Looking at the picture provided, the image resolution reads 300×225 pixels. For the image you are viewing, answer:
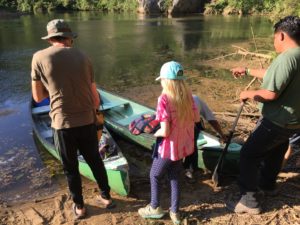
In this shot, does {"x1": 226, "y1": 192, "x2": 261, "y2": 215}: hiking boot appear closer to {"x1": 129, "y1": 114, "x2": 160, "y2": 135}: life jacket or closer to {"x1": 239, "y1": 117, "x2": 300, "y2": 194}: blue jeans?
{"x1": 239, "y1": 117, "x2": 300, "y2": 194}: blue jeans

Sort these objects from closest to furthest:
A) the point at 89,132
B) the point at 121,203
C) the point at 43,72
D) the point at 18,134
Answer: the point at 43,72 < the point at 89,132 < the point at 121,203 < the point at 18,134

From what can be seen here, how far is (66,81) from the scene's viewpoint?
12.1 ft

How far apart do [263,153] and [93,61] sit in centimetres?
1372

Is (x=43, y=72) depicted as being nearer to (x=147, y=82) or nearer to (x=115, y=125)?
(x=115, y=125)

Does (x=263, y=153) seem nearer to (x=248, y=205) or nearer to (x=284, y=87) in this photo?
(x=248, y=205)

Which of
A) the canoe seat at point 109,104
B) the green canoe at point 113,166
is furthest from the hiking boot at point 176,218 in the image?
the canoe seat at point 109,104

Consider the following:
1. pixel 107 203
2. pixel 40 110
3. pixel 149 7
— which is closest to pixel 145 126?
pixel 107 203

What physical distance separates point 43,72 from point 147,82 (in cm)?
921

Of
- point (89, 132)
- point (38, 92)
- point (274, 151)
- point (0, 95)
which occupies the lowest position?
point (0, 95)

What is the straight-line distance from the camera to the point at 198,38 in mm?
23625

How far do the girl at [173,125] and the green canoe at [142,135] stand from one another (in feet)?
4.60

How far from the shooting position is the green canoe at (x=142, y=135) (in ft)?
17.0

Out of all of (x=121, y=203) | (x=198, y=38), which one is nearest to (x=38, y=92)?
(x=121, y=203)

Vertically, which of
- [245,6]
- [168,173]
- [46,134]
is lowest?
[46,134]
